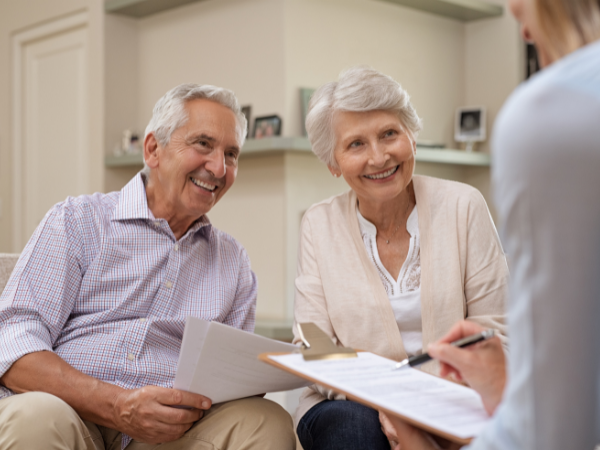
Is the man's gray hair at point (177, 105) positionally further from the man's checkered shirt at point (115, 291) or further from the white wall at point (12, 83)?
the white wall at point (12, 83)

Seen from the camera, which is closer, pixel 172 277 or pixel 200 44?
pixel 172 277

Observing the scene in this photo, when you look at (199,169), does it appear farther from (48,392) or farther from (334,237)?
(48,392)

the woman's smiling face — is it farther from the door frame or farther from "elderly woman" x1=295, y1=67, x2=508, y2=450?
the door frame

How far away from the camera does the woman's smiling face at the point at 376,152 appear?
165 centimetres

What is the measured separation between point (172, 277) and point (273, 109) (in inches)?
83.7

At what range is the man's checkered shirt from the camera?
4.92 ft

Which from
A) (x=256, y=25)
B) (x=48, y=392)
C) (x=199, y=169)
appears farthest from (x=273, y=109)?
(x=48, y=392)

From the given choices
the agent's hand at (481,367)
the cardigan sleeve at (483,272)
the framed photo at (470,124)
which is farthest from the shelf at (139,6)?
the agent's hand at (481,367)

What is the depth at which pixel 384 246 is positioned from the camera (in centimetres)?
169

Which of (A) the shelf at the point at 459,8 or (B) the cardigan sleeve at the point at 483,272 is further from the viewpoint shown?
(A) the shelf at the point at 459,8

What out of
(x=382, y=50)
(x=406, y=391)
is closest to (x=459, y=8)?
(x=382, y=50)

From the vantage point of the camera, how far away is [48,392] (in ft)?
4.58

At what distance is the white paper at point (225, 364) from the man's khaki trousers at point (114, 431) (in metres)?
0.11

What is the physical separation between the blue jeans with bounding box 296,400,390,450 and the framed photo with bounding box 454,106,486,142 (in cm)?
314
